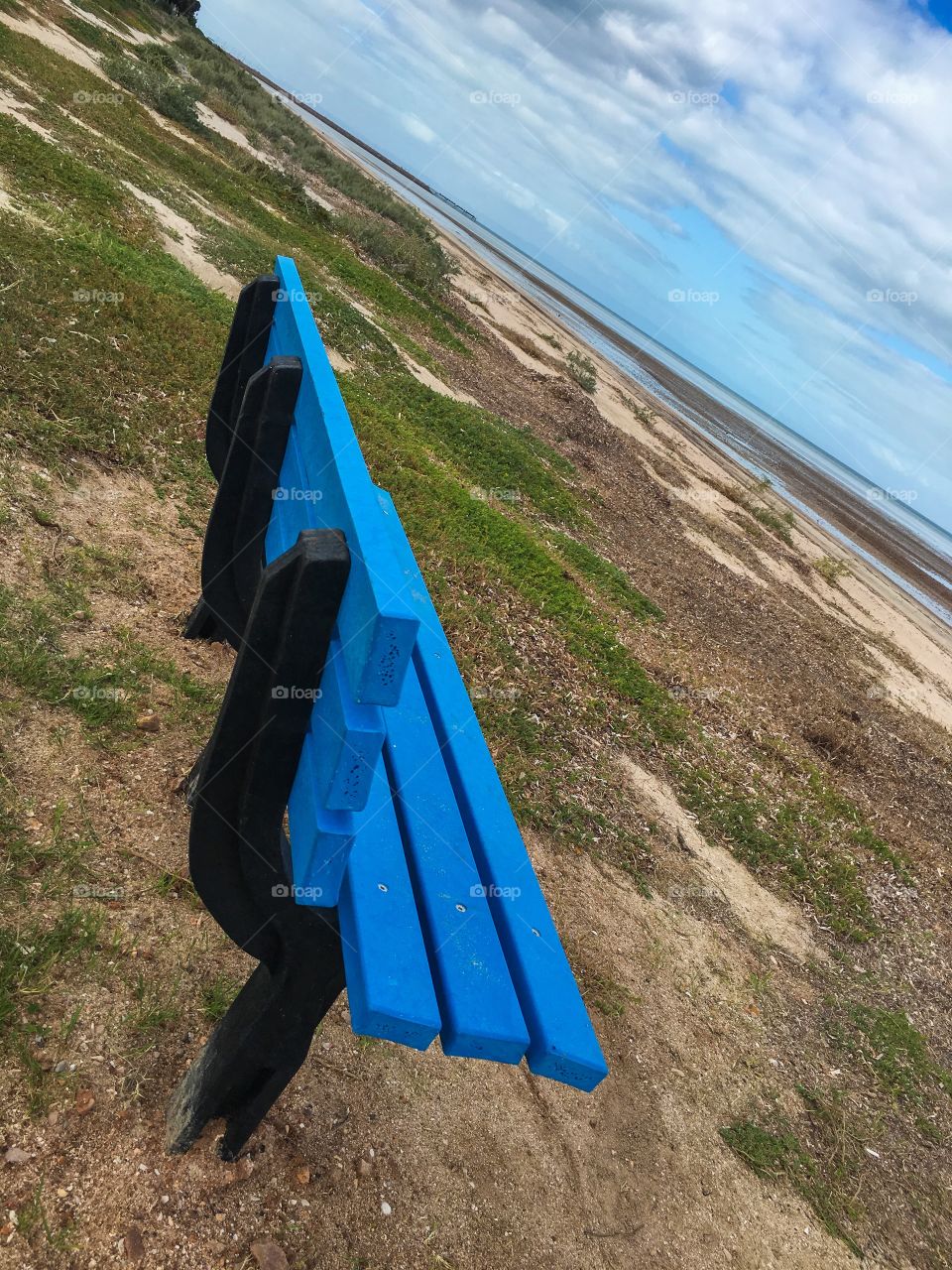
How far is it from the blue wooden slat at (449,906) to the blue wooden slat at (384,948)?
0.06 metres

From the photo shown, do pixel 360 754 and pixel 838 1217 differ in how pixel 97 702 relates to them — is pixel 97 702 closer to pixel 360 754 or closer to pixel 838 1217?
pixel 360 754

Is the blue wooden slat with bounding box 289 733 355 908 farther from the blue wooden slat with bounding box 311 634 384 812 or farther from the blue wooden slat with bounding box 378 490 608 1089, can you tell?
the blue wooden slat with bounding box 378 490 608 1089

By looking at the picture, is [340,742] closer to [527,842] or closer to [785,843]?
[527,842]

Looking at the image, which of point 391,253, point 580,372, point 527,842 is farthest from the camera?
point 580,372

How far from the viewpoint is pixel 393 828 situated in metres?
2.02

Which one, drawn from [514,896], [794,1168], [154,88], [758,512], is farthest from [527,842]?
[154,88]

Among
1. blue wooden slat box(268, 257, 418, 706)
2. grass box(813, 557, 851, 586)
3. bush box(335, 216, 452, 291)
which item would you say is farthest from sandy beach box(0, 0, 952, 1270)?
bush box(335, 216, 452, 291)

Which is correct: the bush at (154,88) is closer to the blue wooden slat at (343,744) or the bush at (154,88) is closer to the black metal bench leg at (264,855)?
the black metal bench leg at (264,855)

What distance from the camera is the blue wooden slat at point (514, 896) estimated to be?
1.77 metres

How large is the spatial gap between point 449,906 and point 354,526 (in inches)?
36.7

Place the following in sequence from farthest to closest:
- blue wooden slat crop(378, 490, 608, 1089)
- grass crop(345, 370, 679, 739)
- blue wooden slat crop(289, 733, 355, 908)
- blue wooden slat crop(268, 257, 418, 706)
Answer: grass crop(345, 370, 679, 739), blue wooden slat crop(378, 490, 608, 1089), blue wooden slat crop(289, 733, 355, 908), blue wooden slat crop(268, 257, 418, 706)

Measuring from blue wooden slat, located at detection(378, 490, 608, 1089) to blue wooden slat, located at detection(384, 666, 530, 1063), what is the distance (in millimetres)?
58

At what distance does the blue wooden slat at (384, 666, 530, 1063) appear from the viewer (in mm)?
1651

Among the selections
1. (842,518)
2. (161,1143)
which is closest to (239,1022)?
(161,1143)
